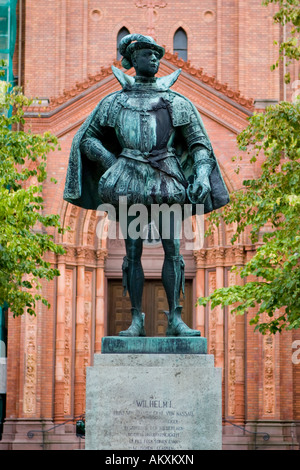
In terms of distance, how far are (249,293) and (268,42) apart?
450 inches

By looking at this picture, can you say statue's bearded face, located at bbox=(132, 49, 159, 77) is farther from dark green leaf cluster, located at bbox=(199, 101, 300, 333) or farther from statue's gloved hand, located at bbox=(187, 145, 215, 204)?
dark green leaf cluster, located at bbox=(199, 101, 300, 333)

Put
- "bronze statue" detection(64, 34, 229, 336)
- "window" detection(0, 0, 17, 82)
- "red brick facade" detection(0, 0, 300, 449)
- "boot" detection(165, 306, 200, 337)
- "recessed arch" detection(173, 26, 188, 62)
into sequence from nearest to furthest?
"boot" detection(165, 306, 200, 337)
"bronze statue" detection(64, 34, 229, 336)
"red brick facade" detection(0, 0, 300, 449)
"window" detection(0, 0, 17, 82)
"recessed arch" detection(173, 26, 188, 62)

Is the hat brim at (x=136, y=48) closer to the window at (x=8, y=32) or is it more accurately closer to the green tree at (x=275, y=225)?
the green tree at (x=275, y=225)

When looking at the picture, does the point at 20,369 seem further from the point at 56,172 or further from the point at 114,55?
the point at 114,55

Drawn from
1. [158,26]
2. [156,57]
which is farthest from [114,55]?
[156,57]

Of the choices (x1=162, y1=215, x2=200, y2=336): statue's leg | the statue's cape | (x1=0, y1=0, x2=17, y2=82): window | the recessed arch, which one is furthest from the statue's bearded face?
the recessed arch

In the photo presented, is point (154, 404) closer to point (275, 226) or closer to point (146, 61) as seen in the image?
point (146, 61)

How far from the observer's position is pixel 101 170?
9.23 metres

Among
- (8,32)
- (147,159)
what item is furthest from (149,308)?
(147,159)

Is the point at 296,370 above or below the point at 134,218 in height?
below

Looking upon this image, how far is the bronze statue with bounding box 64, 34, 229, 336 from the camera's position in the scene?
8.86 m

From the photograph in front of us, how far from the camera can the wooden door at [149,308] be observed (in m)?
25.8

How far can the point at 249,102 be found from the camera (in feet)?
81.5

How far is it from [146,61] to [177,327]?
2.42 meters
